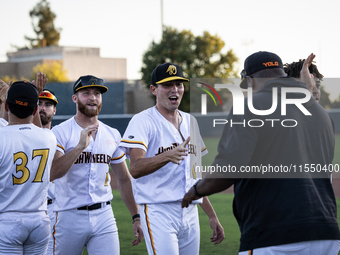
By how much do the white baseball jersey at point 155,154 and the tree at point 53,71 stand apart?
57125 mm

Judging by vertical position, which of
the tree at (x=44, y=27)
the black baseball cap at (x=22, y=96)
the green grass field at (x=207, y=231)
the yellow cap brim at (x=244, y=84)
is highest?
the tree at (x=44, y=27)

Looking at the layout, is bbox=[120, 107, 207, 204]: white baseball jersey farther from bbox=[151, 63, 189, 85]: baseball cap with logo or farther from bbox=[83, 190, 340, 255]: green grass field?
bbox=[83, 190, 340, 255]: green grass field

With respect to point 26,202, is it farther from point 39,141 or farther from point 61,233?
point 61,233

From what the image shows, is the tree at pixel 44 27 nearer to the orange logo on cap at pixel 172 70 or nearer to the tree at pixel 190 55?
the tree at pixel 190 55

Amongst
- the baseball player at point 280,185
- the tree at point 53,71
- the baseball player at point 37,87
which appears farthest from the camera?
the tree at point 53,71

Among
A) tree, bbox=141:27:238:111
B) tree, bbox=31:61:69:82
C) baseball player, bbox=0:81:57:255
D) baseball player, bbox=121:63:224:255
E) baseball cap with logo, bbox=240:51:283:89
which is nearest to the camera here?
baseball cap with logo, bbox=240:51:283:89

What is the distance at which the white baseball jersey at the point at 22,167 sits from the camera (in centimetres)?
341

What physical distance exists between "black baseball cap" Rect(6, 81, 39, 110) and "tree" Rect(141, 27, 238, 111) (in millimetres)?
36158

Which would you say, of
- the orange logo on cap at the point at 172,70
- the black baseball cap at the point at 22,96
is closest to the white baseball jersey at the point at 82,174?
the black baseball cap at the point at 22,96

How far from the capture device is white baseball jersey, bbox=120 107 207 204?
3.96 metres

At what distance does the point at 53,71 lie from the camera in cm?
5962

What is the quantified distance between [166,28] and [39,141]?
129 ft

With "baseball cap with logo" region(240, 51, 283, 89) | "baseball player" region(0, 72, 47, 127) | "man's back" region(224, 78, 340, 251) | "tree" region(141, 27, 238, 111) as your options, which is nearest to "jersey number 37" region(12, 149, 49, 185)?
"baseball player" region(0, 72, 47, 127)

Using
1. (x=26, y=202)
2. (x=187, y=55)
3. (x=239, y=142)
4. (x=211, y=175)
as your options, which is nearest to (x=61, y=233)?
(x=26, y=202)
